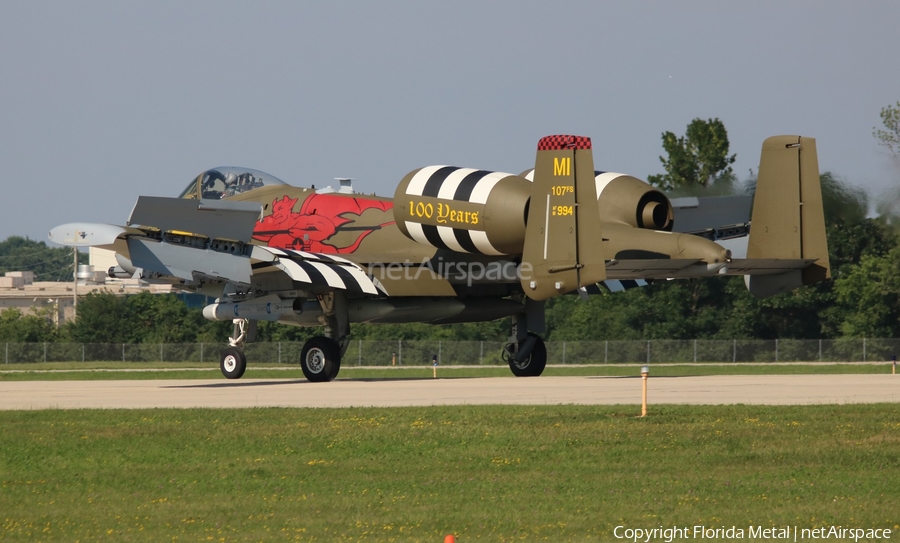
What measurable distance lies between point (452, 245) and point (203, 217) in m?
5.32

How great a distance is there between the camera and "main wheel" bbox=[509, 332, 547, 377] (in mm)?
29141

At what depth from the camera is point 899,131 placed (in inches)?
2226

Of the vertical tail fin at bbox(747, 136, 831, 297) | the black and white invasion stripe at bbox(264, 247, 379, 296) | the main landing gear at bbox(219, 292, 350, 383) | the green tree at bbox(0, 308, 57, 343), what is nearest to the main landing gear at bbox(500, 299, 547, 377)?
the black and white invasion stripe at bbox(264, 247, 379, 296)

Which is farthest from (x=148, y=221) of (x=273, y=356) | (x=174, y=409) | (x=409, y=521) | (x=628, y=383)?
(x=273, y=356)

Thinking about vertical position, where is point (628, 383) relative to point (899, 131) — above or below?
below

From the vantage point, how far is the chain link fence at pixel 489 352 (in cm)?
5172

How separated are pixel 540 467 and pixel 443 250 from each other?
1382 centimetres

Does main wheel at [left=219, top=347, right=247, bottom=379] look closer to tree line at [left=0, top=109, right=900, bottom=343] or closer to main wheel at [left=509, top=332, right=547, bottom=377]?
main wheel at [left=509, top=332, right=547, bottom=377]

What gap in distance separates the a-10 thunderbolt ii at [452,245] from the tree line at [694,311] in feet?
105

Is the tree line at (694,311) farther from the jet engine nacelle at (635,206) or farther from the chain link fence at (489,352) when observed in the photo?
the jet engine nacelle at (635,206)

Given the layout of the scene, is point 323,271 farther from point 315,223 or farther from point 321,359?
point 315,223

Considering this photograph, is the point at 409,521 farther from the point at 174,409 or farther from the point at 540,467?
the point at 174,409

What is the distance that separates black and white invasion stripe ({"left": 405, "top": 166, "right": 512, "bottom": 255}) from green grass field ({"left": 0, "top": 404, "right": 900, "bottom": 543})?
672cm

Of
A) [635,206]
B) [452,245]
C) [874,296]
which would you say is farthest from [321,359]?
[874,296]
